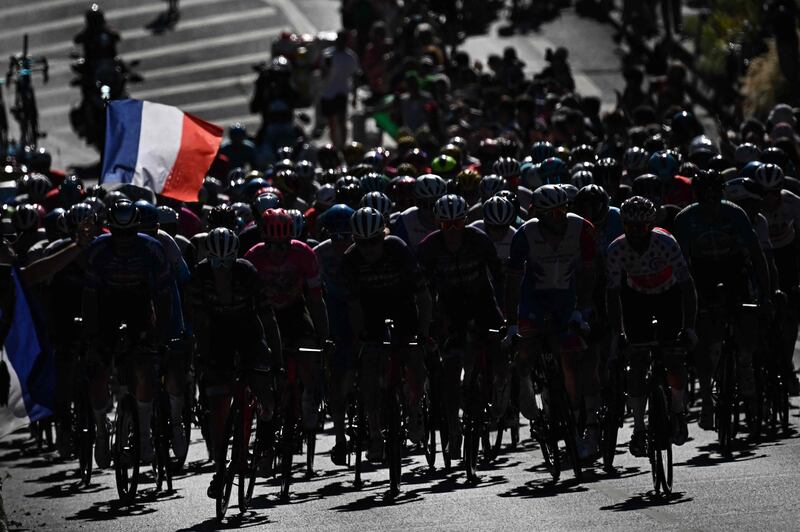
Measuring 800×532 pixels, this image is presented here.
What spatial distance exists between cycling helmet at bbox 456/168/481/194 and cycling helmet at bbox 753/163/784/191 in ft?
10.3

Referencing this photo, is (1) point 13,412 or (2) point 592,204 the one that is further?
(2) point 592,204

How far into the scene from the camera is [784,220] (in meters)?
17.5

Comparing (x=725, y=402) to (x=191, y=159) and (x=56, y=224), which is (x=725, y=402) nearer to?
(x=56, y=224)

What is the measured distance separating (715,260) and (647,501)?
109 inches

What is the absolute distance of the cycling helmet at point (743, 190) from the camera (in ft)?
55.2

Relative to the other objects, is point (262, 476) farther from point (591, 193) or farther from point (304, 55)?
point (304, 55)

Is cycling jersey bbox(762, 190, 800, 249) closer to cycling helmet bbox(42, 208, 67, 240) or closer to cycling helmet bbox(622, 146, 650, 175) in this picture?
cycling helmet bbox(622, 146, 650, 175)

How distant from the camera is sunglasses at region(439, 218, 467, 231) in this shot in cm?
1573

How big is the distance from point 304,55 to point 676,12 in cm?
746

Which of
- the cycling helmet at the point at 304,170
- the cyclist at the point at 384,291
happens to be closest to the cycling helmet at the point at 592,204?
the cyclist at the point at 384,291

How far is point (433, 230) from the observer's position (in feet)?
56.9

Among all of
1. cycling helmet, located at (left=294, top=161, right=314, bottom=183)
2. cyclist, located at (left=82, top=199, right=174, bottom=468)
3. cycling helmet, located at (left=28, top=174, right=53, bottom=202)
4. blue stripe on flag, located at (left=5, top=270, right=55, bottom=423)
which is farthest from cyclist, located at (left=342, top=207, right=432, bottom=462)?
cycling helmet, located at (left=28, top=174, right=53, bottom=202)

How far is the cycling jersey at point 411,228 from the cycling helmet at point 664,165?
7.86ft

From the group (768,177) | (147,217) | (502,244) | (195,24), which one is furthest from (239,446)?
(195,24)
